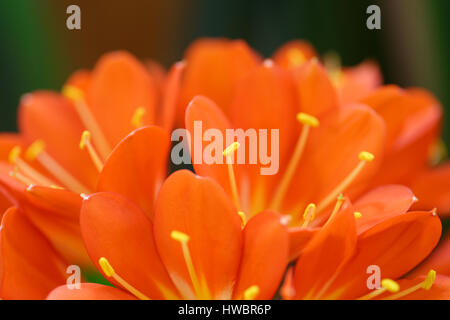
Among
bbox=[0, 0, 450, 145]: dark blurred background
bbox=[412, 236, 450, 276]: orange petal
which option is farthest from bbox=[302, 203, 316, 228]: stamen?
bbox=[0, 0, 450, 145]: dark blurred background

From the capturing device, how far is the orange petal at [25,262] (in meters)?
0.29

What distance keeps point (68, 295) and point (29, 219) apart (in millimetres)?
63

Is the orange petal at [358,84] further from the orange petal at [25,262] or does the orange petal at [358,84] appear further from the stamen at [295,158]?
the orange petal at [25,262]

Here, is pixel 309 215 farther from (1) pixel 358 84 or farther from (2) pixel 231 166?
(1) pixel 358 84

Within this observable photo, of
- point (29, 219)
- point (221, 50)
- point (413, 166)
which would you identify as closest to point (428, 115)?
point (413, 166)

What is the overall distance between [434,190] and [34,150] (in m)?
0.28

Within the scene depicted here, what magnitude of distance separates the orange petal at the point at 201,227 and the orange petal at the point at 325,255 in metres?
0.03

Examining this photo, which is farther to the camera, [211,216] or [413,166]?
[413,166]

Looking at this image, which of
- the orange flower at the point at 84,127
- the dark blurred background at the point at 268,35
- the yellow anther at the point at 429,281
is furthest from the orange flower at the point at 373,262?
the dark blurred background at the point at 268,35

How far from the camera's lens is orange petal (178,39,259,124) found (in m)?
0.41

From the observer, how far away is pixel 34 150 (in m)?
0.38

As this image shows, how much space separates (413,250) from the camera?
0.30 meters

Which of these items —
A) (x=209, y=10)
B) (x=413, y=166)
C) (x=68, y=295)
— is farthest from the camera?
(x=209, y=10)

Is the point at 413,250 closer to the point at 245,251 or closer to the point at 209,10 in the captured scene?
the point at 245,251
